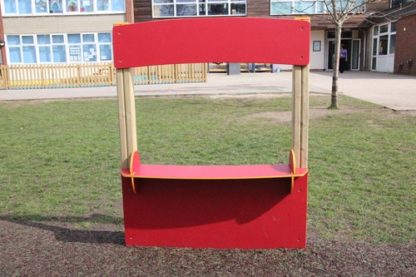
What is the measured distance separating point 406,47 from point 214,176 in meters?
27.1

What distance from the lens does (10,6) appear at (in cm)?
3195

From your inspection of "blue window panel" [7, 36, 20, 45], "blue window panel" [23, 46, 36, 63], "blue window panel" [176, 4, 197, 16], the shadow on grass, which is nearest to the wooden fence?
"blue window panel" [23, 46, 36, 63]

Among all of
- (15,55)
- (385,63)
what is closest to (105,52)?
(15,55)

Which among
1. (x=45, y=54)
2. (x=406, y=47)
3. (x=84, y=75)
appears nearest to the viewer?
(x=84, y=75)

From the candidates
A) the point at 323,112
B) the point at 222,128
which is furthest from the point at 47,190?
the point at 323,112

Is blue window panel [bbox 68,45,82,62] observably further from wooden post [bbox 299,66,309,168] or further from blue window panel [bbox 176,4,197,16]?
wooden post [bbox 299,66,309,168]

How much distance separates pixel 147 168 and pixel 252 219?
3.11 ft

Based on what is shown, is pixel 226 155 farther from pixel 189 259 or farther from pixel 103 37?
pixel 103 37

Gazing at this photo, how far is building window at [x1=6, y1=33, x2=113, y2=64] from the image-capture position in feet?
105

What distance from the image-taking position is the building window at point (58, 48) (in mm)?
31906

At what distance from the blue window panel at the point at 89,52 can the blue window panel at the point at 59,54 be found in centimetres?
142

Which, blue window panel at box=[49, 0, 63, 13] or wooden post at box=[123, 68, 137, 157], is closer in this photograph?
wooden post at box=[123, 68, 137, 157]

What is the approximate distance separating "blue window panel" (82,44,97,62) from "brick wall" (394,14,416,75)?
64.3 feet

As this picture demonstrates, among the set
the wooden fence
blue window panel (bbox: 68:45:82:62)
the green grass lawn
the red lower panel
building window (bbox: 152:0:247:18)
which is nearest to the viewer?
the red lower panel
